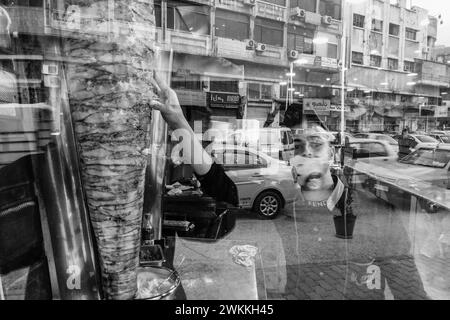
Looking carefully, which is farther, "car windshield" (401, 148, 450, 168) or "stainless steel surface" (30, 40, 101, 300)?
"car windshield" (401, 148, 450, 168)

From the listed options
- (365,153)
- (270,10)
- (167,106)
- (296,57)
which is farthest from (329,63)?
(365,153)

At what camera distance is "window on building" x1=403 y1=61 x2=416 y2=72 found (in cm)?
148

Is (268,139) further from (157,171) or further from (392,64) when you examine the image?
(157,171)

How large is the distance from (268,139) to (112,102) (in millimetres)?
1405

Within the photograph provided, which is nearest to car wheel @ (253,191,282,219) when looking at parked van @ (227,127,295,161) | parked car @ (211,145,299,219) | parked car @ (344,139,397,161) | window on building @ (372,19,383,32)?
parked car @ (211,145,299,219)

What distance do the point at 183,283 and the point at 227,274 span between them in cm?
16

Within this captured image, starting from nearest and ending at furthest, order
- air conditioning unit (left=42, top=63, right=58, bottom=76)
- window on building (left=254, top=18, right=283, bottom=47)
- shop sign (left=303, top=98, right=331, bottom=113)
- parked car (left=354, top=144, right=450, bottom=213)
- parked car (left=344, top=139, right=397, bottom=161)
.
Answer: air conditioning unit (left=42, top=63, right=58, bottom=76)
window on building (left=254, top=18, right=283, bottom=47)
shop sign (left=303, top=98, right=331, bottom=113)
parked car (left=344, top=139, right=397, bottom=161)
parked car (left=354, top=144, right=450, bottom=213)

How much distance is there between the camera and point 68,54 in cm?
72

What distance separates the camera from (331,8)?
1344mm

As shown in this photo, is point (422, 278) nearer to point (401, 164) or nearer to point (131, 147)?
point (401, 164)

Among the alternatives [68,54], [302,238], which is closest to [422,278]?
[302,238]

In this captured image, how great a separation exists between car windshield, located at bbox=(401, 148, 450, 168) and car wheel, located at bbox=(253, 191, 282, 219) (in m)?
1.12

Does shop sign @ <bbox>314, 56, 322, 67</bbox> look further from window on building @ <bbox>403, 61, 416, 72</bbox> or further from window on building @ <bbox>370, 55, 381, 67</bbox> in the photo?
window on building @ <bbox>403, 61, 416, 72</bbox>

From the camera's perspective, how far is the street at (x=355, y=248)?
226 cm
